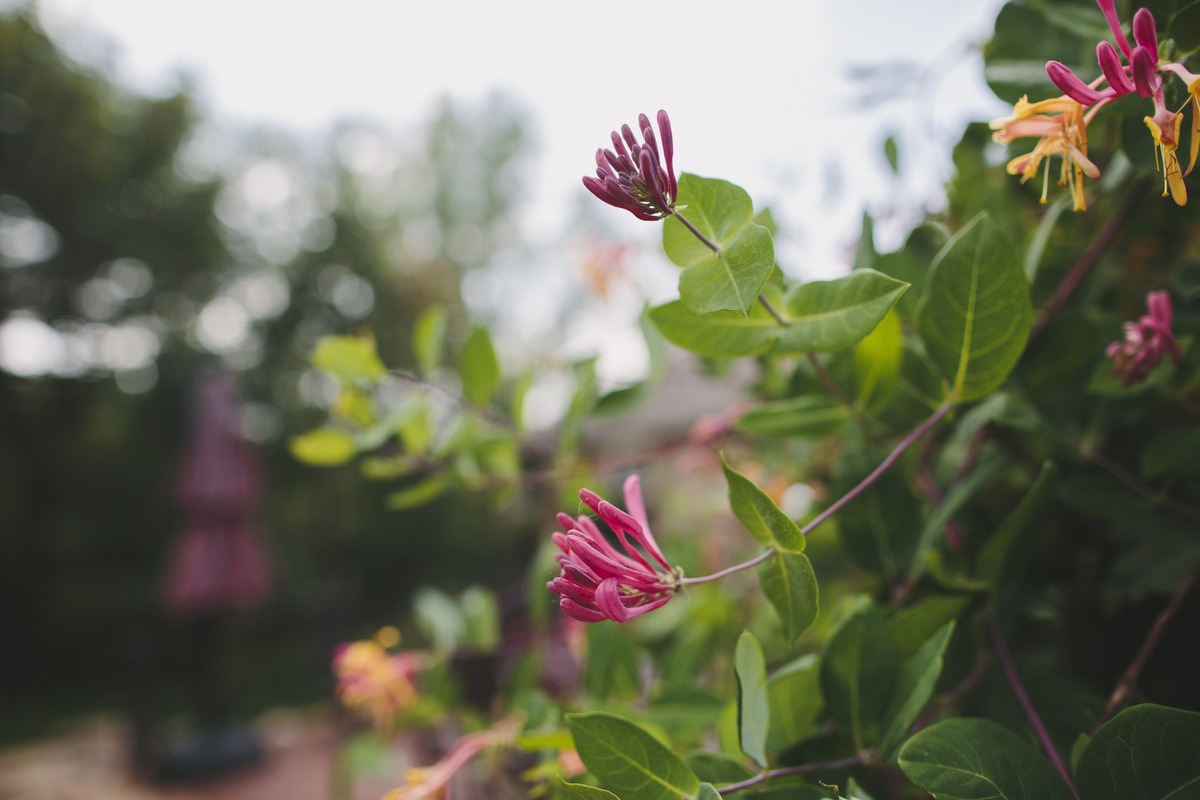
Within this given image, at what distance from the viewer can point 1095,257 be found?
1.70 feet

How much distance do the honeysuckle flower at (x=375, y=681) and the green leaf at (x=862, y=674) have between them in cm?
62

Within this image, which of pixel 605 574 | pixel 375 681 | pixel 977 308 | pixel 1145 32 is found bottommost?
pixel 375 681

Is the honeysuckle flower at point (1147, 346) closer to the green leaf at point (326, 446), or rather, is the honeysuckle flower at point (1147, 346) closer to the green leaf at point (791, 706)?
the green leaf at point (791, 706)

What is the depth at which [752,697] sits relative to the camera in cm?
40

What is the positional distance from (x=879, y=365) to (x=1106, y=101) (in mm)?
198

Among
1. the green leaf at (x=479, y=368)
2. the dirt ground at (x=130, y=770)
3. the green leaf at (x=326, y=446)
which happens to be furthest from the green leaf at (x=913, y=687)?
the dirt ground at (x=130, y=770)

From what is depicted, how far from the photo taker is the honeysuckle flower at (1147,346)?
438mm

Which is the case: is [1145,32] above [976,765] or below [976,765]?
above

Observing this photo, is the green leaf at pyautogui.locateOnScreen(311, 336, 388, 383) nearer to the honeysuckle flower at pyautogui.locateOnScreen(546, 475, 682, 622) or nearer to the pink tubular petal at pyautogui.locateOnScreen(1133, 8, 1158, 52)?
the honeysuckle flower at pyautogui.locateOnScreen(546, 475, 682, 622)

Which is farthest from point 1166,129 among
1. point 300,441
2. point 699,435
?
point 300,441

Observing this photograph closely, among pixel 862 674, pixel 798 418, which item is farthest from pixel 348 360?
pixel 862 674

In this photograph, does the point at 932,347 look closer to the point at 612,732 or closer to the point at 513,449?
the point at 612,732

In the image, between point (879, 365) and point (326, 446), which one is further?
point (326, 446)

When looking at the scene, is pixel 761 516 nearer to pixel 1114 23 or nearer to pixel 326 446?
pixel 1114 23
